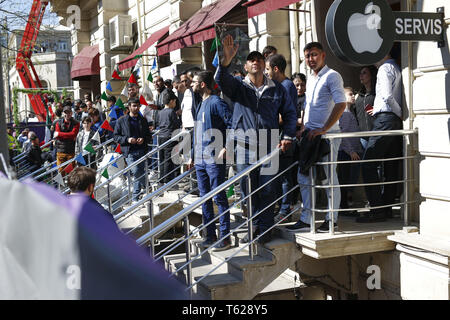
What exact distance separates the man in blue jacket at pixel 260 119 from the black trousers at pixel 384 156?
937 mm

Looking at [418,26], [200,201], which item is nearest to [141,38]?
[200,201]

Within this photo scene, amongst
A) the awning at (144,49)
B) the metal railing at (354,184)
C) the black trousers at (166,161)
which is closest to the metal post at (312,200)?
the metal railing at (354,184)

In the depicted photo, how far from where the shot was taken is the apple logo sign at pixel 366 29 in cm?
438

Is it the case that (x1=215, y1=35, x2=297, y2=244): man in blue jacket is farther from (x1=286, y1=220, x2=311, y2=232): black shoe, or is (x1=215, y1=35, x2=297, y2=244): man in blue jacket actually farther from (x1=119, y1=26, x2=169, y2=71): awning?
(x1=119, y1=26, x2=169, y2=71): awning

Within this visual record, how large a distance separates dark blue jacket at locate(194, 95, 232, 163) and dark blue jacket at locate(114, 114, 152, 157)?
2.88 meters

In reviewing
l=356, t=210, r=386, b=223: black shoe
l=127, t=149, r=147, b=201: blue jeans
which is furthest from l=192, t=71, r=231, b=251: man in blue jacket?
l=127, t=149, r=147, b=201: blue jeans

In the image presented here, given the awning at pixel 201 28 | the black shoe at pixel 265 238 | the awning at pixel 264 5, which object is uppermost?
the awning at pixel 201 28

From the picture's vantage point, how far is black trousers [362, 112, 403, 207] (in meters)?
5.49

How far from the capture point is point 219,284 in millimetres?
4938

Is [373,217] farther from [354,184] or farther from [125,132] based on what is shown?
[125,132]

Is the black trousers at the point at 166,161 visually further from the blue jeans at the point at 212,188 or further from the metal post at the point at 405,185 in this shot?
the metal post at the point at 405,185

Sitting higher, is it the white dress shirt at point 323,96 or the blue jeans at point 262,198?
the white dress shirt at point 323,96

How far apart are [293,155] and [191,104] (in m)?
2.72

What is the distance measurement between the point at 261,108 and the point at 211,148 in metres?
0.74
